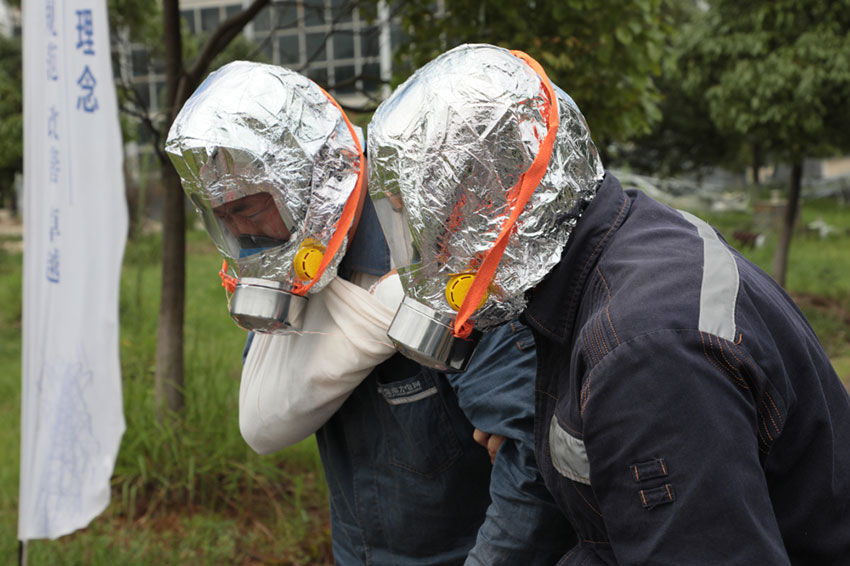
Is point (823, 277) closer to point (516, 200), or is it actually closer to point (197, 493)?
point (197, 493)

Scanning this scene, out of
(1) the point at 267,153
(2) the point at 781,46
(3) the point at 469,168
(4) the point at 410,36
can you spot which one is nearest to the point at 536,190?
(3) the point at 469,168

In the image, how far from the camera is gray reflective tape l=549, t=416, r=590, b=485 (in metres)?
1.25

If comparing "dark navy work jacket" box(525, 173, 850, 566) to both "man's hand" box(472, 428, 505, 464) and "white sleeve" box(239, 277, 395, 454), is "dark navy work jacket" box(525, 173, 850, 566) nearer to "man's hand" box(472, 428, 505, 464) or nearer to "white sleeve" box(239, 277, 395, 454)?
"man's hand" box(472, 428, 505, 464)

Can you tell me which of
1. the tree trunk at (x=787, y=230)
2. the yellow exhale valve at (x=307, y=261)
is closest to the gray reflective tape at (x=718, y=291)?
the yellow exhale valve at (x=307, y=261)

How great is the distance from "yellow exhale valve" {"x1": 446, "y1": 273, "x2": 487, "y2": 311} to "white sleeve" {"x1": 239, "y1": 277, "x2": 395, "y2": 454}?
32 centimetres

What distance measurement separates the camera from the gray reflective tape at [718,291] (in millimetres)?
1090

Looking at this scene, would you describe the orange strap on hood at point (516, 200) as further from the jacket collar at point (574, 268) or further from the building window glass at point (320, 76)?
the building window glass at point (320, 76)

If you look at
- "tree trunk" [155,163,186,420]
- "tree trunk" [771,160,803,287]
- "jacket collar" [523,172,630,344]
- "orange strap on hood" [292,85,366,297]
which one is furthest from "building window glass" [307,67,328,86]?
"tree trunk" [771,160,803,287]

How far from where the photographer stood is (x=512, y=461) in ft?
5.33

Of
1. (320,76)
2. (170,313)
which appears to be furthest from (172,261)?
(320,76)

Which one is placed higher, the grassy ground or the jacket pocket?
the jacket pocket

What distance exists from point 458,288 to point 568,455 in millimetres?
320

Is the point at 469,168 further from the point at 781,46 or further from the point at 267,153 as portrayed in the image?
the point at 781,46

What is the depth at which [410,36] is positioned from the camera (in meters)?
3.84
